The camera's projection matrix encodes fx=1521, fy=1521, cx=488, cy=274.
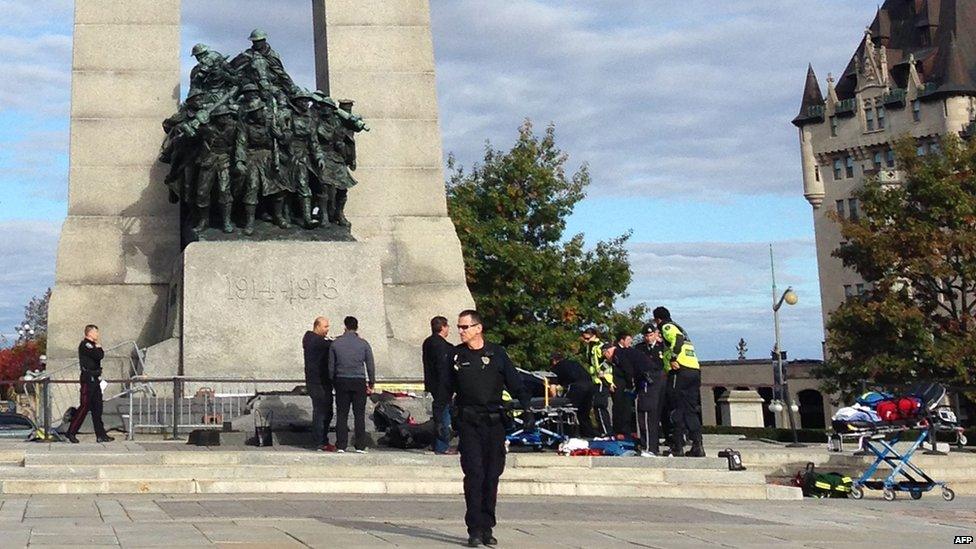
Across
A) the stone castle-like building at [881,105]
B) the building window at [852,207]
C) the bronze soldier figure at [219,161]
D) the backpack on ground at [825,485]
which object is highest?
the stone castle-like building at [881,105]

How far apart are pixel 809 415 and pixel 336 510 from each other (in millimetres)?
76016

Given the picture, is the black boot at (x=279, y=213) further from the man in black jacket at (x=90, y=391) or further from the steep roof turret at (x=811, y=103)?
the steep roof turret at (x=811, y=103)

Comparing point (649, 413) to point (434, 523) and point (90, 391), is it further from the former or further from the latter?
point (90, 391)

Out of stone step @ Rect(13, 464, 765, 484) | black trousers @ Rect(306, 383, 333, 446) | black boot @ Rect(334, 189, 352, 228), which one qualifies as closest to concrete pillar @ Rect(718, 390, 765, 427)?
black boot @ Rect(334, 189, 352, 228)

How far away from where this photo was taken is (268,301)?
2198cm

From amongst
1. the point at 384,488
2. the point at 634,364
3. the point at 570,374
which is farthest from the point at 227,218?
the point at 384,488

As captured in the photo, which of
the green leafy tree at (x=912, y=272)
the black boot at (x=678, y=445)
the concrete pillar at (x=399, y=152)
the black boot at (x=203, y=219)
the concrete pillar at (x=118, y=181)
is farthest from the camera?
the green leafy tree at (x=912, y=272)

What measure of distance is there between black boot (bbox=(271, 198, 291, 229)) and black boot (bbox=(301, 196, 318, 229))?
25cm

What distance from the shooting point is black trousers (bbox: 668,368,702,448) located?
17.0m

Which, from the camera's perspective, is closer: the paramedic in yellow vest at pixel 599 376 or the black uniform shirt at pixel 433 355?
the black uniform shirt at pixel 433 355

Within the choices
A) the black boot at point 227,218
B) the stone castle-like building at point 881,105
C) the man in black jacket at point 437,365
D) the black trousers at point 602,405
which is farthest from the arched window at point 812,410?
the man in black jacket at point 437,365

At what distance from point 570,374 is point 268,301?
525cm

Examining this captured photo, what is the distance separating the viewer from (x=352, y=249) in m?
22.5

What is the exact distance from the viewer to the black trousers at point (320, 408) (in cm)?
1711
